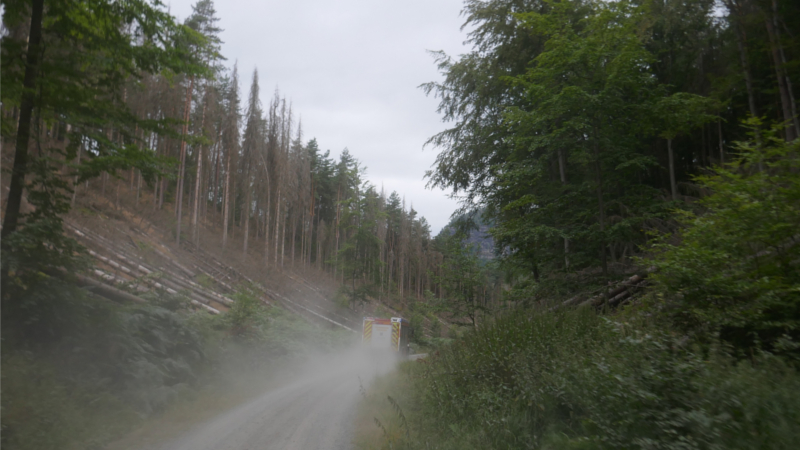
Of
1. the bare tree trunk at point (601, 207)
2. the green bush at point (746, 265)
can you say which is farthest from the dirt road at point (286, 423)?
the bare tree trunk at point (601, 207)

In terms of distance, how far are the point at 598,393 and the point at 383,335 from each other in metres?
18.6

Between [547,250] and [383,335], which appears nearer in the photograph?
[547,250]

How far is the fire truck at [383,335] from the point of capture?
2216cm

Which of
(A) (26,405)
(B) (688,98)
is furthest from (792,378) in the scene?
(B) (688,98)

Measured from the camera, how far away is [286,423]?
885cm

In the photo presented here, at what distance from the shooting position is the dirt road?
7.27 metres

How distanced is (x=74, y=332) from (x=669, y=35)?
19711mm

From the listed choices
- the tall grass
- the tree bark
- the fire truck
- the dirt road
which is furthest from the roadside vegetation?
the tree bark

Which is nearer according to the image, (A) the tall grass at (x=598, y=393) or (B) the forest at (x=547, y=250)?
(A) the tall grass at (x=598, y=393)

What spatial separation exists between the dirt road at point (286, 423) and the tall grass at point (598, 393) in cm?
182

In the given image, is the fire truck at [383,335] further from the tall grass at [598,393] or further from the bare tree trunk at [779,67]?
Answer: the bare tree trunk at [779,67]

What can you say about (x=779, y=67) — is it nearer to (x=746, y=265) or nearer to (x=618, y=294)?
(x=618, y=294)

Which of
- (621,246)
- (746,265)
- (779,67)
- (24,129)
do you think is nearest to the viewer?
(746,265)

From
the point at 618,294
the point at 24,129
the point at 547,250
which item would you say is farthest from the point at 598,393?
the point at 24,129
